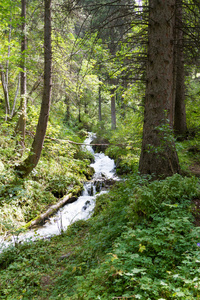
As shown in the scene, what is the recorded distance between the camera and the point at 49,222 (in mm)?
6738

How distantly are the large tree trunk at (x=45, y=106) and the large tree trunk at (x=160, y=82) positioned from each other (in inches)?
141

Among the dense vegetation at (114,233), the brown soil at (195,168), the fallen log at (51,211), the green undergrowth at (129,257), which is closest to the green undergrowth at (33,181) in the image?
the dense vegetation at (114,233)

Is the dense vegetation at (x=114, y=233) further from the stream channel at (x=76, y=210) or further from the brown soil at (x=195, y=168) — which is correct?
Result: the stream channel at (x=76, y=210)

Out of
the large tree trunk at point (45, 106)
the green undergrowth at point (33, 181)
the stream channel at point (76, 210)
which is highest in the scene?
the large tree trunk at point (45, 106)

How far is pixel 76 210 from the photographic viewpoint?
770cm

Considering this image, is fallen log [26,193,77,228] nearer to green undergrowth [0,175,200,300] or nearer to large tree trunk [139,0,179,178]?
green undergrowth [0,175,200,300]

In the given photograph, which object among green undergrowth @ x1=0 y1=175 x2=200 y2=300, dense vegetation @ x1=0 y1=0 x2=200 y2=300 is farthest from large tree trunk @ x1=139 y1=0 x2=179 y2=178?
green undergrowth @ x1=0 y1=175 x2=200 y2=300

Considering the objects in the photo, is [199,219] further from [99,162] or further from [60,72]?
[99,162]

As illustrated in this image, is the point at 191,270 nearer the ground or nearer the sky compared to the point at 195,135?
nearer the ground

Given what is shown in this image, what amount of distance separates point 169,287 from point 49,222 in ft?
18.4

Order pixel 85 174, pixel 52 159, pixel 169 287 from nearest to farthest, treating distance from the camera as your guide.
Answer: pixel 169 287 < pixel 52 159 < pixel 85 174

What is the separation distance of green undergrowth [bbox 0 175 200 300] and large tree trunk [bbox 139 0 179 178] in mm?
657

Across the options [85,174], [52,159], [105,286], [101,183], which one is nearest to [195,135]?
[101,183]

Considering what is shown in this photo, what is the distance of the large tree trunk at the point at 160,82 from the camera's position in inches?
168
